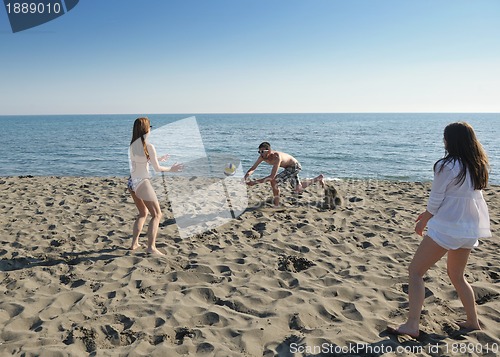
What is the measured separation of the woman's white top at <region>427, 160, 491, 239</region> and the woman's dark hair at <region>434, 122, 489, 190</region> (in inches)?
1.2

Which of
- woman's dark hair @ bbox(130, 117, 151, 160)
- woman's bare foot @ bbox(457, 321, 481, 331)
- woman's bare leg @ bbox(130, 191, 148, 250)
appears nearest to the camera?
woman's bare foot @ bbox(457, 321, 481, 331)

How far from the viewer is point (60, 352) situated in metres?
3.07

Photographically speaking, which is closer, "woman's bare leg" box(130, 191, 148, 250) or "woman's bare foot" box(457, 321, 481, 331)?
"woman's bare foot" box(457, 321, 481, 331)

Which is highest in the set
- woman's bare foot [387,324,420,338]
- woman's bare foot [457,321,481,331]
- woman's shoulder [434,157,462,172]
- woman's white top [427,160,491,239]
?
woman's shoulder [434,157,462,172]

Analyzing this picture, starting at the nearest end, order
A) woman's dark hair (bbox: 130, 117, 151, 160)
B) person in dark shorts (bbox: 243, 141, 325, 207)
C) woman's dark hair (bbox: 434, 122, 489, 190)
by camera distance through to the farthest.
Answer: woman's dark hair (bbox: 434, 122, 489, 190), woman's dark hair (bbox: 130, 117, 151, 160), person in dark shorts (bbox: 243, 141, 325, 207)

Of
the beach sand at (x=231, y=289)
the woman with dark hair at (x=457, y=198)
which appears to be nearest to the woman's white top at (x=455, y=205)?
the woman with dark hair at (x=457, y=198)

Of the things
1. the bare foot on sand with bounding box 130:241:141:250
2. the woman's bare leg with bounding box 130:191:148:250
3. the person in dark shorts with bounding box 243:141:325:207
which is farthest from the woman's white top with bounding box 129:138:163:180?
the person in dark shorts with bounding box 243:141:325:207

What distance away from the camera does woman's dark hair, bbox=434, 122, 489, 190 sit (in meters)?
2.82

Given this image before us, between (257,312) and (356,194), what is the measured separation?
6867 mm

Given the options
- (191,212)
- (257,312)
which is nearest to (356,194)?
(191,212)

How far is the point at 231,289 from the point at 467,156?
9.43ft

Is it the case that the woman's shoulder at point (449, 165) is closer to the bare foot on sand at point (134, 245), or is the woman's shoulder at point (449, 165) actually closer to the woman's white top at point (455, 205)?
the woman's white top at point (455, 205)

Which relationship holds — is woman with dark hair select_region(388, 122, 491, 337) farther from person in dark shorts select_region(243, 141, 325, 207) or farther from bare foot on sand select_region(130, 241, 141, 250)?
person in dark shorts select_region(243, 141, 325, 207)

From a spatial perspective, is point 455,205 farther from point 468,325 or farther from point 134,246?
point 134,246
